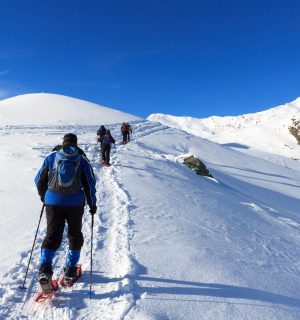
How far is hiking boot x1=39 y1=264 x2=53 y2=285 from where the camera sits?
182 inches

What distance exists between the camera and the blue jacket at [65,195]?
484 cm

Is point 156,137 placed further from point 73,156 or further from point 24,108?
point 73,156

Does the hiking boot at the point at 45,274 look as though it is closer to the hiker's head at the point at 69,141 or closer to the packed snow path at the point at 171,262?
the packed snow path at the point at 171,262

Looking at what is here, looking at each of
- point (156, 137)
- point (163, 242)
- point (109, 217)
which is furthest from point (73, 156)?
point (156, 137)

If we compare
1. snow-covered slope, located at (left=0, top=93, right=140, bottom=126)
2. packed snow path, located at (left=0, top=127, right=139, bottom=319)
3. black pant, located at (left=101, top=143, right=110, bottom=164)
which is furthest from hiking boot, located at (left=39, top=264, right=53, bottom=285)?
snow-covered slope, located at (left=0, top=93, right=140, bottom=126)

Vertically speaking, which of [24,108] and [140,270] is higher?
[24,108]

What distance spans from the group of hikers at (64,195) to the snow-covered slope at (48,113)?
106 feet

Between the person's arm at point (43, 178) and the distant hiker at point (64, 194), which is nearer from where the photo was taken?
the distant hiker at point (64, 194)

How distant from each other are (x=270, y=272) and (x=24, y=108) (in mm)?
Answer: 45543

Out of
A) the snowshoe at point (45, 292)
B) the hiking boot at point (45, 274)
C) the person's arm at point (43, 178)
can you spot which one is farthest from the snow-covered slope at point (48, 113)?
the snowshoe at point (45, 292)

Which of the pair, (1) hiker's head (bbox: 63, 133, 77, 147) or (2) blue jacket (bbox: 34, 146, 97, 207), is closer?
(2) blue jacket (bbox: 34, 146, 97, 207)

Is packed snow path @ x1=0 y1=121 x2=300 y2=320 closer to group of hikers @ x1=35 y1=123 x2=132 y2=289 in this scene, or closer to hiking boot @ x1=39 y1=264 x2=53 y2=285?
hiking boot @ x1=39 y1=264 x2=53 y2=285

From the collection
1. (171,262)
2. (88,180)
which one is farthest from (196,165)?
(88,180)

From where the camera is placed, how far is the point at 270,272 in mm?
6723
